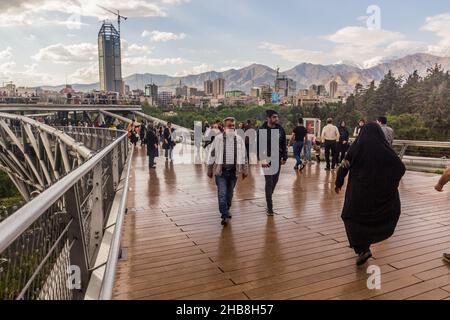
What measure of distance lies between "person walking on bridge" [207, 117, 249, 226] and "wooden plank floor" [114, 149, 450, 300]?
41 cm

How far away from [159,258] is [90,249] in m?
0.92

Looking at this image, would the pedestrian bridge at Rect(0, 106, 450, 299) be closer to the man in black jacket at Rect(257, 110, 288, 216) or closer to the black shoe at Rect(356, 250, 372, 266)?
the black shoe at Rect(356, 250, 372, 266)

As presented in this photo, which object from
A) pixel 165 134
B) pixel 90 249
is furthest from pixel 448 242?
pixel 165 134

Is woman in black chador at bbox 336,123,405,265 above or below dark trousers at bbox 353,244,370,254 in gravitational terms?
above

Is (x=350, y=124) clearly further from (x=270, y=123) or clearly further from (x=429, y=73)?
(x=270, y=123)

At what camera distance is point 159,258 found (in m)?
3.96

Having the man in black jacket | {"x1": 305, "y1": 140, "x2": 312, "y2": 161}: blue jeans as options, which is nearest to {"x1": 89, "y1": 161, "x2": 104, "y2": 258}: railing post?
the man in black jacket

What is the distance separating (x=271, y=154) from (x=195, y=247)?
252 cm

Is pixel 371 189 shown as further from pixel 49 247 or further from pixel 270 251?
pixel 49 247

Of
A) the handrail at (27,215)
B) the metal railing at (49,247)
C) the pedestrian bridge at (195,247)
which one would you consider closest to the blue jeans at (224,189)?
Answer: the pedestrian bridge at (195,247)

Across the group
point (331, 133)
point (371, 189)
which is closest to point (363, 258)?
point (371, 189)

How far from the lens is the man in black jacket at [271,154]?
5769 mm

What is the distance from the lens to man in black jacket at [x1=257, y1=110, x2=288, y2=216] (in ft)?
18.9
